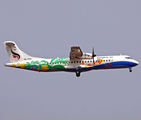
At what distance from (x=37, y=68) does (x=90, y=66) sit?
7394 millimetres

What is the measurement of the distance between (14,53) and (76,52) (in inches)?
363

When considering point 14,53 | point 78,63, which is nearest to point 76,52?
point 78,63

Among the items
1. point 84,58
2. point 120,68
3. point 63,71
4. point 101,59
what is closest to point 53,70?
point 63,71

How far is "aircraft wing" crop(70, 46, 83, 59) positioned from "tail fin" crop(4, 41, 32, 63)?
6798mm

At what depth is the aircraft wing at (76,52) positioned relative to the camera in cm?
3073

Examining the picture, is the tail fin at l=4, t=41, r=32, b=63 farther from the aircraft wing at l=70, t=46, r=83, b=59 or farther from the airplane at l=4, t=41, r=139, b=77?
the aircraft wing at l=70, t=46, r=83, b=59

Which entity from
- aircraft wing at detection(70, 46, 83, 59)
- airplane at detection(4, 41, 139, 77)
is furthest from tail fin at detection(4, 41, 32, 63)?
aircraft wing at detection(70, 46, 83, 59)

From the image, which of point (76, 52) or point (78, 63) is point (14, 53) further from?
point (78, 63)

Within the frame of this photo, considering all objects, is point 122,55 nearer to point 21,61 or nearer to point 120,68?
point 120,68

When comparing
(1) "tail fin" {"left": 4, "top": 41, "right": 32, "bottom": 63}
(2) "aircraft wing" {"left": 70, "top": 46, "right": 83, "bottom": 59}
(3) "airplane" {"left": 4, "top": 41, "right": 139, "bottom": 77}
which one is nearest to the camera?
(2) "aircraft wing" {"left": 70, "top": 46, "right": 83, "bottom": 59}

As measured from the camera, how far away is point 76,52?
31.4m

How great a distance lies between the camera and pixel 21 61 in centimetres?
3388

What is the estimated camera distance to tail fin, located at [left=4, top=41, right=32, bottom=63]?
111ft

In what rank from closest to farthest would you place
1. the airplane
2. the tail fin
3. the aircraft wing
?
the aircraft wing, the airplane, the tail fin
